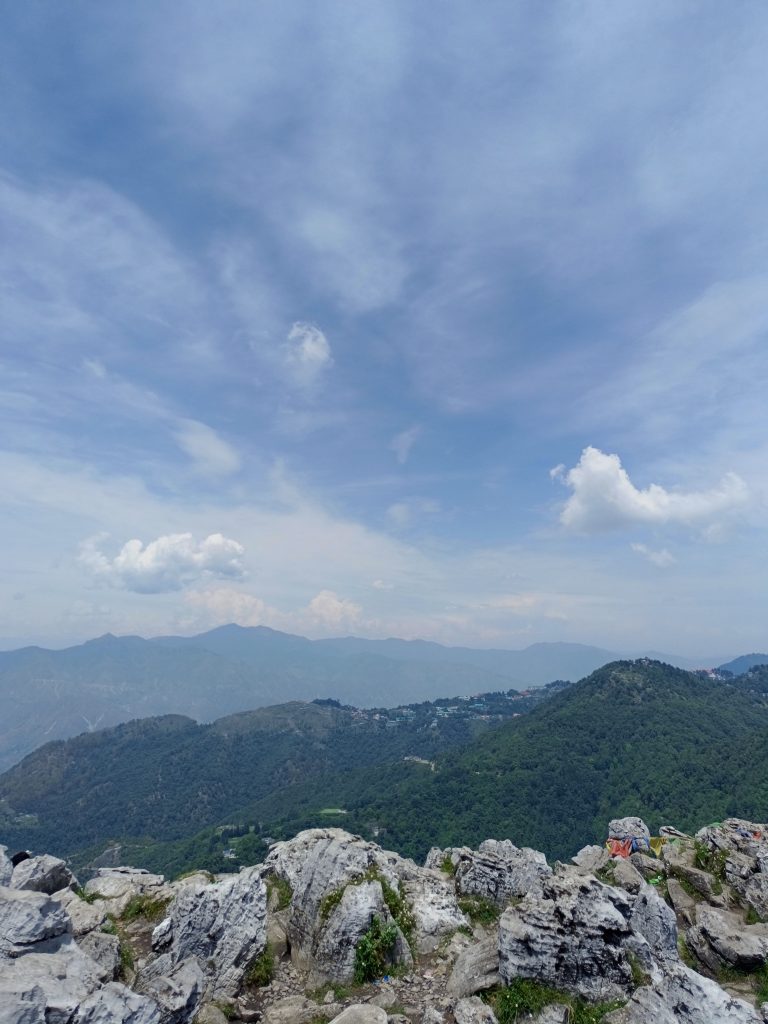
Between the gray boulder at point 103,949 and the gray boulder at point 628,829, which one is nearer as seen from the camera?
the gray boulder at point 103,949

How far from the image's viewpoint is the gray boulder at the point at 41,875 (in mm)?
19266

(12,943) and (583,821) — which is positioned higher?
(12,943)

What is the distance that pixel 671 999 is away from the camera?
12070 millimetres

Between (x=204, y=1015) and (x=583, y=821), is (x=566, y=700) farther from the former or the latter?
(x=204, y=1015)

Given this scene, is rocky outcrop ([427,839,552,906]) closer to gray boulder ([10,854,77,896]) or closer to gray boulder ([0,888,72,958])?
gray boulder ([0,888,72,958])

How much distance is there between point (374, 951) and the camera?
16.9 meters

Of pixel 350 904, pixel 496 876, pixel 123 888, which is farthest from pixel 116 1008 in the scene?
pixel 496 876

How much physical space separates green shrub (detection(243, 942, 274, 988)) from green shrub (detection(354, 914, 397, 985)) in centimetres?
290

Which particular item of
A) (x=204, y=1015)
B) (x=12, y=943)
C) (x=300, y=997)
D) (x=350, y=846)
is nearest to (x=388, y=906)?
(x=350, y=846)

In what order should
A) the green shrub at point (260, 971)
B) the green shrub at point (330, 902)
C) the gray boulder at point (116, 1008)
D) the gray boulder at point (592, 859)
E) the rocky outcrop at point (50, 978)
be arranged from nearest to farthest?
the rocky outcrop at point (50, 978) < the gray boulder at point (116, 1008) < the green shrub at point (260, 971) < the green shrub at point (330, 902) < the gray boulder at point (592, 859)

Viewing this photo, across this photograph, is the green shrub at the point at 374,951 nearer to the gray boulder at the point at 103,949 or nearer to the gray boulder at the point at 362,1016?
the gray boulder at the point at 362,1016

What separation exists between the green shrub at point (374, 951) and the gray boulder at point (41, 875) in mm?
12267

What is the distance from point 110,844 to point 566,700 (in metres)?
170

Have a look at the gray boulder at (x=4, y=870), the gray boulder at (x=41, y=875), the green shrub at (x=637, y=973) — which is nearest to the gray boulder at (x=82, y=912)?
the gray boulder at (x=41, y=875)
